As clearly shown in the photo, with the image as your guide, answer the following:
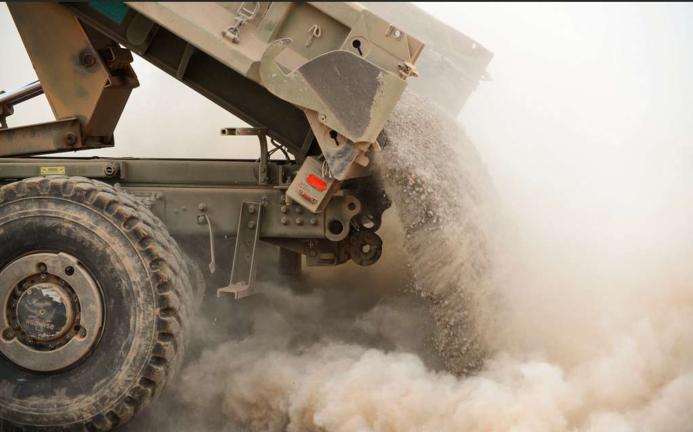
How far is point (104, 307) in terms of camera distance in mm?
5746

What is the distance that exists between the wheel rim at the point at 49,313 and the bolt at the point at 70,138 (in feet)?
3.78

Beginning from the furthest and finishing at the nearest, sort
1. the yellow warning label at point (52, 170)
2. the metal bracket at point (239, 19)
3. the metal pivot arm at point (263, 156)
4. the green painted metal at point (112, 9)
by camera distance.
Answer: the yellow warning label at point (52, 170), the metal pivot arm at point (263, 156), the green painted metal at point (112, 9), the metal bracket at point (239, 19)

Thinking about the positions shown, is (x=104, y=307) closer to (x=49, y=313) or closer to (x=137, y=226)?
(x=49, y=313)

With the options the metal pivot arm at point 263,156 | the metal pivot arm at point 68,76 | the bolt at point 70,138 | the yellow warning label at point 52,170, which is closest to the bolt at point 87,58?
the metal pivot arm at point 68,76

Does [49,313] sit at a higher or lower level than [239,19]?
lower

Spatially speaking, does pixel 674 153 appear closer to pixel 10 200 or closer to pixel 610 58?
pixel 610 58

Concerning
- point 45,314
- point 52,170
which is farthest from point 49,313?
point 52,170

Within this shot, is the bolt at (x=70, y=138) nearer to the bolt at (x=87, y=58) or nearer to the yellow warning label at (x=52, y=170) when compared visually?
the yellow warning label at (x=52, y=170)

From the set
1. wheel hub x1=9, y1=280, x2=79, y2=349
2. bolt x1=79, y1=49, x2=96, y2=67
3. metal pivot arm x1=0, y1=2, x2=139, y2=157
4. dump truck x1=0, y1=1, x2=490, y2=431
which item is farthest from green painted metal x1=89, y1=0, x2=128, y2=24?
wheel hub x1=9, y1=280, x2=79, y2=349

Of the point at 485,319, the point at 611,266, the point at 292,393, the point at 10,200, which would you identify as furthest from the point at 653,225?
the point at 10,200

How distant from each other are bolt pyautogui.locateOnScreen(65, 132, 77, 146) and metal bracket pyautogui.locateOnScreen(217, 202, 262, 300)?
108cm

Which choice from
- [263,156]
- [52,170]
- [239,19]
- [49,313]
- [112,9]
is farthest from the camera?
[52,170]

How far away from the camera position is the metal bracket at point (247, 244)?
6.51 m

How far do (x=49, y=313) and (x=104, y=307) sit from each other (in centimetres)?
27
